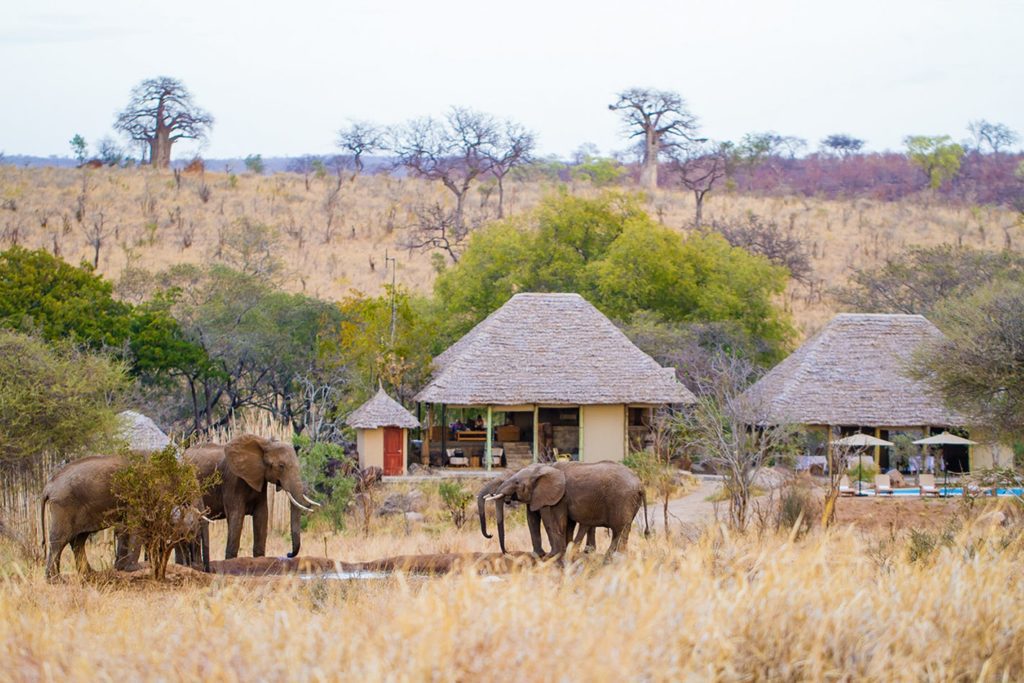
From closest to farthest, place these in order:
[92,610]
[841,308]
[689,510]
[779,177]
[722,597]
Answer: [722,597] < [92,610] < [689,510] < [841,308] < [779,177]

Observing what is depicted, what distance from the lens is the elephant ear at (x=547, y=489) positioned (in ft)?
42.1

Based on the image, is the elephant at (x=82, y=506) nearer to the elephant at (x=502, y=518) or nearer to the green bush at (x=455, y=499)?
the elephant at (x=502, y=518)

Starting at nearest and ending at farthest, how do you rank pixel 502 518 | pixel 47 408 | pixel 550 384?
pixel 502 518 < pixel 47 408 < pixel 550 384

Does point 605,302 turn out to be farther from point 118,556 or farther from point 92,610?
point 92,610

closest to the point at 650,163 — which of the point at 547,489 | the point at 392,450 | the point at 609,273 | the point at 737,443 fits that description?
the point at 609,273

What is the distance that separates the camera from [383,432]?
81.7 ft

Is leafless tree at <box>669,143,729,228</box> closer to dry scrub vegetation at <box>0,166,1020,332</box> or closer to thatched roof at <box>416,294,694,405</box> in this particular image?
dry scrub vegetation at <box>0,166,1020,332</box>

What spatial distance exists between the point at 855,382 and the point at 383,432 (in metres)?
10.3

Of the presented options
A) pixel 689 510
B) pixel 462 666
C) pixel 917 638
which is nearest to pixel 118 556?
pixel 462 666

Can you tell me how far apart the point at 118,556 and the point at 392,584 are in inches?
169

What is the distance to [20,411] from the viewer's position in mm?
15094

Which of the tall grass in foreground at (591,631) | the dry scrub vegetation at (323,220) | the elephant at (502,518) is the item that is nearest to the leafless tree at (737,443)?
the elephant at (502,518)

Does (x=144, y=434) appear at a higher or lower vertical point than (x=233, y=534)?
lower

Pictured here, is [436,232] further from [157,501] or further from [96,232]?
[157,501]
